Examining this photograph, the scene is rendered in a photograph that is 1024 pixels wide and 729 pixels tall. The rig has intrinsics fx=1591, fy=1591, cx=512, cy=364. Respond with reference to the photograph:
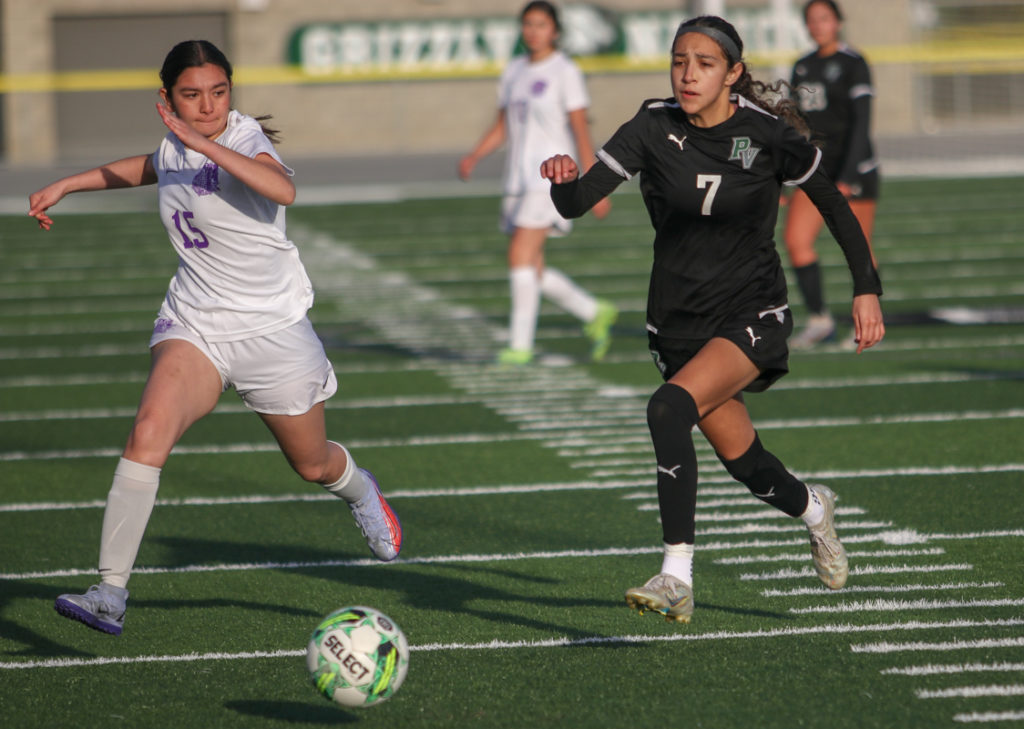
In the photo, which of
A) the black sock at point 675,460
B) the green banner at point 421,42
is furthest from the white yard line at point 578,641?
the green banner at point 421,42

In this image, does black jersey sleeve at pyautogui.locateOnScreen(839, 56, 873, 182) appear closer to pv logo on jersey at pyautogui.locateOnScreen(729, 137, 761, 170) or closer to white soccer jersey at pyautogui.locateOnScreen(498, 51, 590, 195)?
white soccer jersey at pyautogui.locateOnScreen(498, 51, 590, 195)

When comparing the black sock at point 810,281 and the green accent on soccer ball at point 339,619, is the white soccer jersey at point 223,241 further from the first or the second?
the black sock at point 810,281

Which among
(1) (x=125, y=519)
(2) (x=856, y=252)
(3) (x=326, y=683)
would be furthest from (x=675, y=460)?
(1) (x=125, y=519)

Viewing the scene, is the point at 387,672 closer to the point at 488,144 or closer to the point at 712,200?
the point at 712,200

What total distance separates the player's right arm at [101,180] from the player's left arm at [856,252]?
2222mm

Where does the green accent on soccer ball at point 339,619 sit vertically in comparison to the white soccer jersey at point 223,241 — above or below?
below

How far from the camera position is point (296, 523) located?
284 inches

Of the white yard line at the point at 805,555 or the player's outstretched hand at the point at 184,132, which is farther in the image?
the white yard line at the point at 805,555

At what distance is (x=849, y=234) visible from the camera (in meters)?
5.16

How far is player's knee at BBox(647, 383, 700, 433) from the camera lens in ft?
15.9

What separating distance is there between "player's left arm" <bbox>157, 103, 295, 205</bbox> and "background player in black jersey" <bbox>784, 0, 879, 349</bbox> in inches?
245

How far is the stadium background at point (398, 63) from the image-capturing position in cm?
3478

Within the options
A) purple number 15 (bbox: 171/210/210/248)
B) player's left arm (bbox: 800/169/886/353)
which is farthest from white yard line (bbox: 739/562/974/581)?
purple number 15 (bbox: 171/210/210/248)

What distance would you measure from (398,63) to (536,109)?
2571 cm
